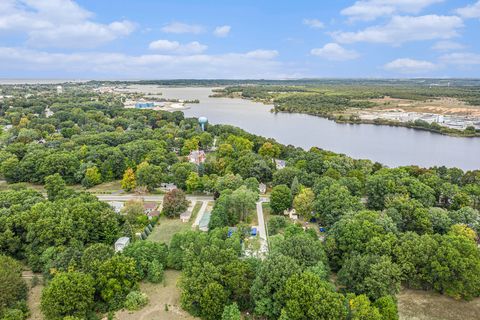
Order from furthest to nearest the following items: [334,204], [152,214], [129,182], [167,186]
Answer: [167,186]
[129,182]
[152,214]
[334,204]

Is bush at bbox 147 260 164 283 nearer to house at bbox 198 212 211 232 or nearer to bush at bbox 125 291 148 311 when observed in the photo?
bush at bbox 125 291 148 311

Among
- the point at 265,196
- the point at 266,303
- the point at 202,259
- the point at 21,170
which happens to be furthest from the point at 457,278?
the point at 21,170

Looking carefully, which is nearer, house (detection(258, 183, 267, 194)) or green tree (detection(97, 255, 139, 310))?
green tree (detection(97, 255, 139, 310))

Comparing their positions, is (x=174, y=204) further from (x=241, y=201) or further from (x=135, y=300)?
(x=135, y=300)

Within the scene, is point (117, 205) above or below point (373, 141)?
below

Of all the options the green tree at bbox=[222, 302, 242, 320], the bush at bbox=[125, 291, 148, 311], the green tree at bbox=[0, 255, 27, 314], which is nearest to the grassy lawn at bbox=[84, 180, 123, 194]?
the green tree at bbox=[0, 255, 27, 314]

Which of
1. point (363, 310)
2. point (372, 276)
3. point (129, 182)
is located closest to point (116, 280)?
point (363, 310)

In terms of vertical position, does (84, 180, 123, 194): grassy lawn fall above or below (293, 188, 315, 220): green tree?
below

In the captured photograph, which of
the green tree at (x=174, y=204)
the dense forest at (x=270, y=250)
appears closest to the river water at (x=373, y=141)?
the dense forest at (x=270, y=250)
